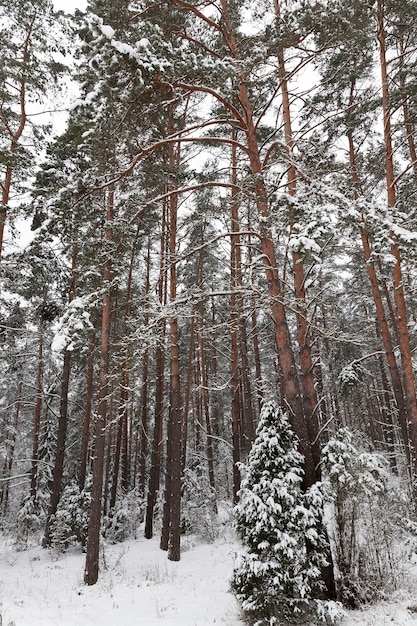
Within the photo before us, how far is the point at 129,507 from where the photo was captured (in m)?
17.8

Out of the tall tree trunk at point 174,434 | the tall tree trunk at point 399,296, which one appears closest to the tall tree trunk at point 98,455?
the tall tree trunk at point 174,434

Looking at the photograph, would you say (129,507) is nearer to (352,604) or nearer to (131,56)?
(352,604)

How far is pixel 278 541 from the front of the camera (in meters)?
6.03

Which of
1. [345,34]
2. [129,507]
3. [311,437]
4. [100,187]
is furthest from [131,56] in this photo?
[129,507]

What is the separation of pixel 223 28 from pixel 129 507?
1791cm

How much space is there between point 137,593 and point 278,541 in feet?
15.5

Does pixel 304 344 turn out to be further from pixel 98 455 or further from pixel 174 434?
pixel 98 455

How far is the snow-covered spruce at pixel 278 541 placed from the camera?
19.0 feet

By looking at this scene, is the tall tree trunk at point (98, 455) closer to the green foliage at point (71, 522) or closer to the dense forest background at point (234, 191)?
the dense forest background at point (234, 191)

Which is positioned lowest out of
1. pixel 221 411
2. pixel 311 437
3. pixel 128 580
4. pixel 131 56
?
pixel 128 580

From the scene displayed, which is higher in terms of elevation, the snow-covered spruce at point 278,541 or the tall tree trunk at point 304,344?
the tall tree trunk at point 304,344

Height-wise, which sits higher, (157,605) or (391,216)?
(391,216)

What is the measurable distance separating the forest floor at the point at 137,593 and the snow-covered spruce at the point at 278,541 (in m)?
0.67

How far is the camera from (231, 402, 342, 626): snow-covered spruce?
5777 millimetres
